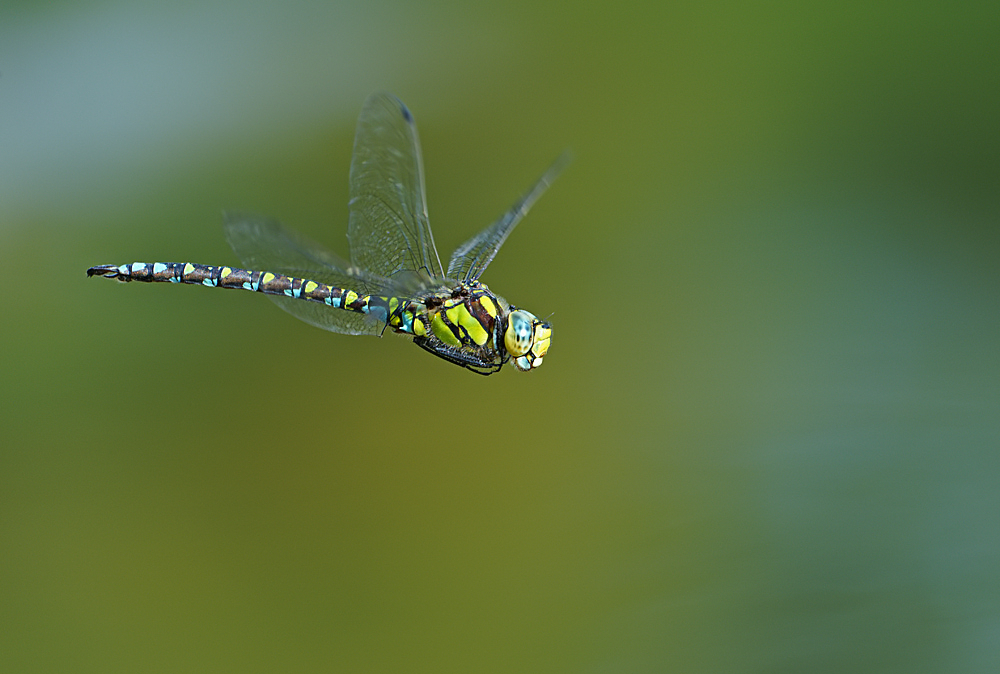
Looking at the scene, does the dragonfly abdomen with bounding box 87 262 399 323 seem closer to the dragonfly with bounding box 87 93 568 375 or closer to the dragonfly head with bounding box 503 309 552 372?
the dragonfly with bounding box 87 93 568 375

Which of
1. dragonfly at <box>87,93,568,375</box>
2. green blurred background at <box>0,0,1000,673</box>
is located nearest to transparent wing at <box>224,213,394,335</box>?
dragonfly at <box>87,93,568,375</box>

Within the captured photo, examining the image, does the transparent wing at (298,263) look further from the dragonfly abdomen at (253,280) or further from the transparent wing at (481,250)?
the transparent wing at (481,250)

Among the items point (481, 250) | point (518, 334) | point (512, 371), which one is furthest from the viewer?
point (512, 371)

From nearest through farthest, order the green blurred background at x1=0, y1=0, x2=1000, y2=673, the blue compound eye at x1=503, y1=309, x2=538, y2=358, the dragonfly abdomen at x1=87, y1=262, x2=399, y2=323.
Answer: the blue compound eye at x1=503, y1=309, x2=538, y2=358 → the dragonfly abdomen at x1=87, y1=262, x2=399, y2=323 → the green blurred background at x1=0, y1=0, x2=1000, y2=673

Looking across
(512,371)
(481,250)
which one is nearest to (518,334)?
(481,250)

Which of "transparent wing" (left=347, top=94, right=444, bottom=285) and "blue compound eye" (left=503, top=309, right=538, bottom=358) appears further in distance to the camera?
"transparent wing" (left=347, top=94, right=444, bottom=285)

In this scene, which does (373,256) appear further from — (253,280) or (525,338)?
(525,338)
